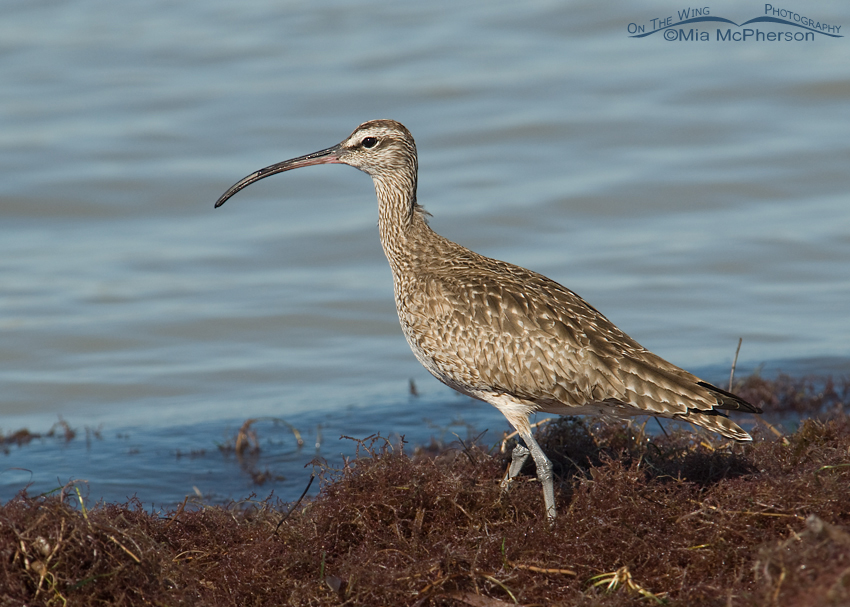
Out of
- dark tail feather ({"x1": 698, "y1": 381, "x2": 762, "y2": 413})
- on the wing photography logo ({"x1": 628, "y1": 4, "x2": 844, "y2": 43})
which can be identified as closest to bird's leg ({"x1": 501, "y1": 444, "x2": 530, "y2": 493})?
dark tail feather ({"x1": 698, "y1": 381, "x2": 762, "y2": 413})

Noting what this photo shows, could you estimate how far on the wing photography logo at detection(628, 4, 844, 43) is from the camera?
19688 mm

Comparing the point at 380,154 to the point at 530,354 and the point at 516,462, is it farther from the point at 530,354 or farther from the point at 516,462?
the point at 516,462

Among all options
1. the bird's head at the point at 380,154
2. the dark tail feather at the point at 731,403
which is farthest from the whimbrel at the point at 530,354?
the bird's head at the point at 380,154

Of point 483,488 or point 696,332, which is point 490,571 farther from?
point 696,332

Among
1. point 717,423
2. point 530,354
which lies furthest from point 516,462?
point 717,423

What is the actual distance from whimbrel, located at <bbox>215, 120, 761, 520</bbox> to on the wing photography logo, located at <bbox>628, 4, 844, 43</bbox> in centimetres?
1446

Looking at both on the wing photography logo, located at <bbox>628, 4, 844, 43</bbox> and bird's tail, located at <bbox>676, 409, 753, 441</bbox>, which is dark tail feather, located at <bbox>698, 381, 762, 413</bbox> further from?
on the wing photography logo, located at <bbox>628, 4, 844, 43</bbox>

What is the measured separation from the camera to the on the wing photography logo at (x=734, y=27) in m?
19.7

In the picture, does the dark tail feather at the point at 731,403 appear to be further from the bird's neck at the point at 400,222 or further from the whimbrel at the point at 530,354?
the bird's neck at the point at 400,222

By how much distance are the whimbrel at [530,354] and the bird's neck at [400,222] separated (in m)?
0.17

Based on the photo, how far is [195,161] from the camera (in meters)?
16.9

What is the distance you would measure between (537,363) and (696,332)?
275 inches

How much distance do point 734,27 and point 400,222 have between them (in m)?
14.2

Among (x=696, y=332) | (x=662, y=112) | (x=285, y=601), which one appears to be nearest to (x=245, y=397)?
(x=696, y=332)
